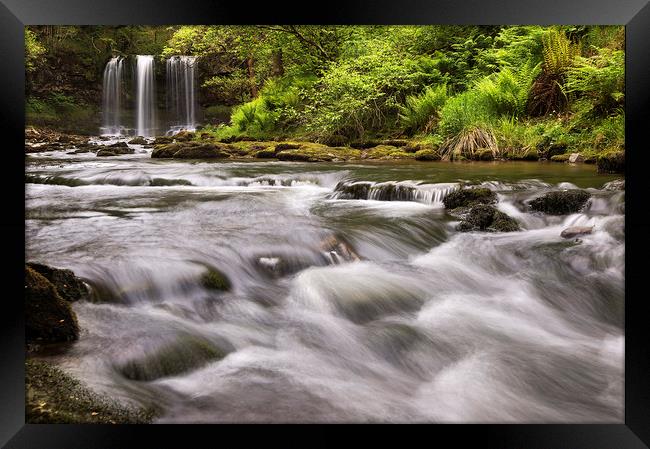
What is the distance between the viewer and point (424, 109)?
4.23 metres

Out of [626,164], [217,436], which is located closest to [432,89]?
[626,164]

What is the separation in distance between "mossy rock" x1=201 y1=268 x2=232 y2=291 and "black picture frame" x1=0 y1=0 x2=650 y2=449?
2.97 ft

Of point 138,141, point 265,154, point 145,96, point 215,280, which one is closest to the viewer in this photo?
point 215,280

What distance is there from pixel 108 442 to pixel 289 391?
2.58 ft

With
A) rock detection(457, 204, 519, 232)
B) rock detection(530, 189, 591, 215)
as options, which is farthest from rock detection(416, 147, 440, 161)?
rock detection(530, 189, 591, 215)

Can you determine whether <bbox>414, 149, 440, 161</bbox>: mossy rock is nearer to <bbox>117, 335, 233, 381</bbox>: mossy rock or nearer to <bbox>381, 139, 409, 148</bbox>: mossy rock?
<bbox>381, 139, 409, 148</bbox>: mossy rock

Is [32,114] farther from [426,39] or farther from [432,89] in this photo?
[432,89]

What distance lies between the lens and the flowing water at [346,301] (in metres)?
2.48

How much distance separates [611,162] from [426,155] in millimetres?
1378

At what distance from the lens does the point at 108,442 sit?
88.3 inches

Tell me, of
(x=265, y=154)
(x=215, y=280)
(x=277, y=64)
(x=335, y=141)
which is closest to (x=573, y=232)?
(x=335, y=141)

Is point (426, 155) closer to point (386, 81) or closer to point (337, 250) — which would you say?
point (386, 81)

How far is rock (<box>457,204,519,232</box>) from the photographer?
3.56 metres
